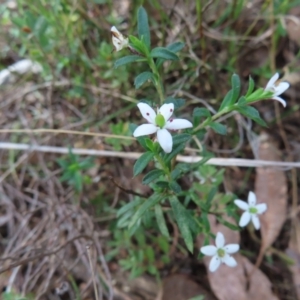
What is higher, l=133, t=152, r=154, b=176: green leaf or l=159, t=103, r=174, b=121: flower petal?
l=159, t=103, r=174, b=121: flower petal

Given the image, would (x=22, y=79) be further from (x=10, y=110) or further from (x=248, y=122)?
(x=248, y=122)

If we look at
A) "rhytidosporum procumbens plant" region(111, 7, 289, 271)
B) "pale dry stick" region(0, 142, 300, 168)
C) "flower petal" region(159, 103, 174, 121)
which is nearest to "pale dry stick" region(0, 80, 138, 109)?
"pale dry stick" region(0, 142, 300, 168)

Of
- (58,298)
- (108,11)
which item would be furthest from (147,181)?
(108,11)

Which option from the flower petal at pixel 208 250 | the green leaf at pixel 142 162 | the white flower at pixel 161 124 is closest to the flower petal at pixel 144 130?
the white flower at pixel 161 124

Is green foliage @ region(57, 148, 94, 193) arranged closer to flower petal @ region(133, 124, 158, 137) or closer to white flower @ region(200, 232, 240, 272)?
white flower @ region(200, 232, 240, 272)

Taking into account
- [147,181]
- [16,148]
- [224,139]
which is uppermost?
[147,181]

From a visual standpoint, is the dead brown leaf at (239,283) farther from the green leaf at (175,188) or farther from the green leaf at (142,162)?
the green leaf at (142,162)

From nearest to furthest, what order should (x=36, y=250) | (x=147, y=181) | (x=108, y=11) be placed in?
(x=147, y=181), (x=36, y=250), (x=108, y=11)
